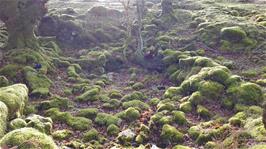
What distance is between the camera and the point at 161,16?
127 feet

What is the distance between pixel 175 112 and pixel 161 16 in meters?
21.1

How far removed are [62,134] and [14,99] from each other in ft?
9.87

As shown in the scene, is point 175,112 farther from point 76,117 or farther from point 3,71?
point 3,71

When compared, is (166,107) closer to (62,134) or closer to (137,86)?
(137,86)

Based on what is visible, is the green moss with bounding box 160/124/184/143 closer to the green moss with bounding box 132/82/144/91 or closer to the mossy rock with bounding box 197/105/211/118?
the mossy rock with bounding box 197/105/211/118

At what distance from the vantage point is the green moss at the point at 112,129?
60.3 feet

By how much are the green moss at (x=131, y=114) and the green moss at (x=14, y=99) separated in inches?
235

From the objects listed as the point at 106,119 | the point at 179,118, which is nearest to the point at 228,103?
the point at 179,118

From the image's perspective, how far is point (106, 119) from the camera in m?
19.8

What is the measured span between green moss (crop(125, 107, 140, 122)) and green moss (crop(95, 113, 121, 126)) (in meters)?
0.61

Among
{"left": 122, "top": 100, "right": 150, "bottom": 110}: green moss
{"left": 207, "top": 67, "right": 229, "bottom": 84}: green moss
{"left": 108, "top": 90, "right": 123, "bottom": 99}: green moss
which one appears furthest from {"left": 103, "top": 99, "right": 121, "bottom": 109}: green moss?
{"left": 207, "top": 67, "right": 229, "bottom": 84}: green moss

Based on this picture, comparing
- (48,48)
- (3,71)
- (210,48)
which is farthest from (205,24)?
(3,71)

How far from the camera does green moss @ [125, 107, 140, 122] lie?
65.5 feet

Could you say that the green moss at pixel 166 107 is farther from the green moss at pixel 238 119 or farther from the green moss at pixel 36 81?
the green moss at pixel 36 81
